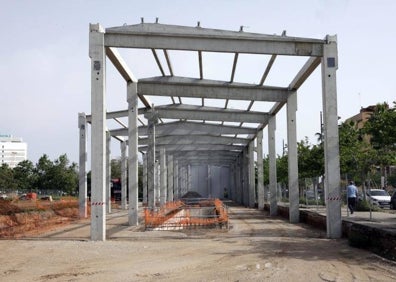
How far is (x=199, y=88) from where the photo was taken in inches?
1045

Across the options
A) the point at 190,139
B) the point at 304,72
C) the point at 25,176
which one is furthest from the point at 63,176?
the point at 304,72

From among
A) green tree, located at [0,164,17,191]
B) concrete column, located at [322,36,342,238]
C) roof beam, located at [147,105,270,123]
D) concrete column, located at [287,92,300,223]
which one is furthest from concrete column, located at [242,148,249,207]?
green tree, located at [0,164,17,191]

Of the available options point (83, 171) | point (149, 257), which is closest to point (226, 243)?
point (149, 257)

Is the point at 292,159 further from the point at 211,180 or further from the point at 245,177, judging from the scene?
the point at 211,180

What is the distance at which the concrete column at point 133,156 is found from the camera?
25.2 metres

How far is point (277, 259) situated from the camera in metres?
12.7

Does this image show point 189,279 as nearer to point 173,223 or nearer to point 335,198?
point 335,198

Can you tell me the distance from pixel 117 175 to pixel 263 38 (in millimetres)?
89364

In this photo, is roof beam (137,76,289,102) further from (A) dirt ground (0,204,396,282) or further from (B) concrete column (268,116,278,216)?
(A) dirt ground (0,204,396,282)

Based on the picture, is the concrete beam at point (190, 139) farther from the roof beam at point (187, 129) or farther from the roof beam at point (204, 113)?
the roof beam at point (204, 113)

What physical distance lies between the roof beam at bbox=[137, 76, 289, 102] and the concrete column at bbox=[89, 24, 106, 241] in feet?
23.9

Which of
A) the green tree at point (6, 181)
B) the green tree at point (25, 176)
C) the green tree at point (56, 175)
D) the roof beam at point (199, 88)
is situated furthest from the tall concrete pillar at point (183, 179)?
the roof beam at point (199, 88)

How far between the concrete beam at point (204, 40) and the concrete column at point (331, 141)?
21.7 inches

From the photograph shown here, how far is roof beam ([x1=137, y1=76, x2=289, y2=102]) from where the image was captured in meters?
25.8
